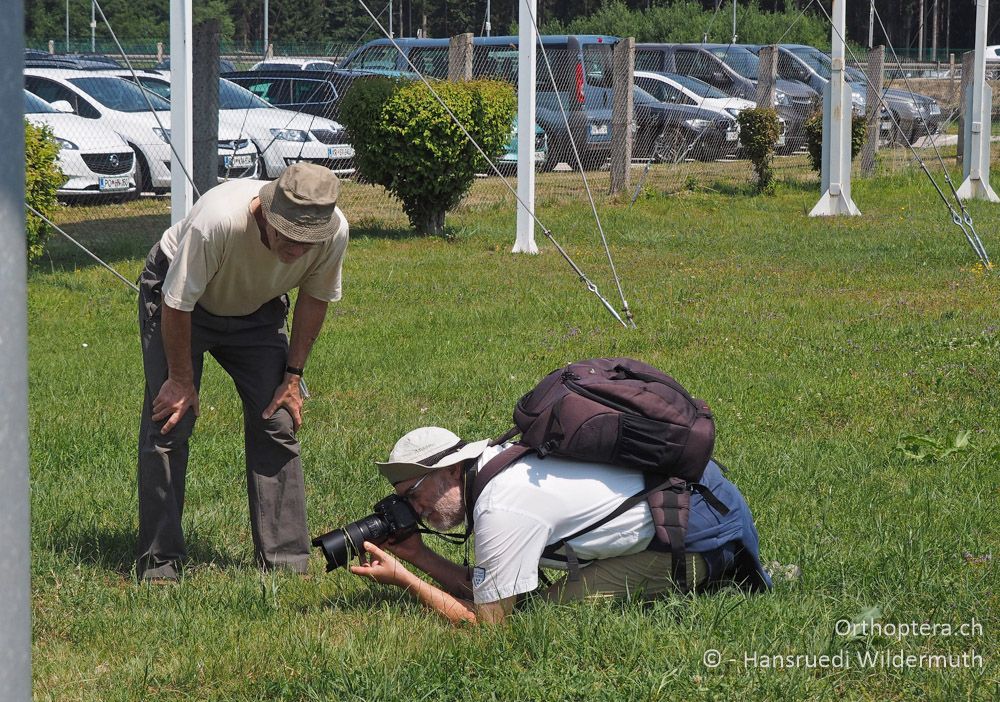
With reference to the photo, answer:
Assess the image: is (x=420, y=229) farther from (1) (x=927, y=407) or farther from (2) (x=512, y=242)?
(1) (x=927, y=407)

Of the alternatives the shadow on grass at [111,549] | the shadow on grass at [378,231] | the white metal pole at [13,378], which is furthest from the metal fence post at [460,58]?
the white metal pole at [13,378]

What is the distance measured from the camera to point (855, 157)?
64.8 ft

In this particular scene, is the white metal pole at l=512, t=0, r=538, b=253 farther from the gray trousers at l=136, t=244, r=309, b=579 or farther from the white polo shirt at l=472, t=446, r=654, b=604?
the white polo shirt at l=472, t=446, r=654, b=604

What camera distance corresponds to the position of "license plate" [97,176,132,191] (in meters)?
14.5

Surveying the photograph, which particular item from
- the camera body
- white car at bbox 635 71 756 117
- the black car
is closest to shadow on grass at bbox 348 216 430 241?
the black car

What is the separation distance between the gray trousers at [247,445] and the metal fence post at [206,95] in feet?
26.5

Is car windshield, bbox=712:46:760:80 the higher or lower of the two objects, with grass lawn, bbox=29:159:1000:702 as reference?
higher

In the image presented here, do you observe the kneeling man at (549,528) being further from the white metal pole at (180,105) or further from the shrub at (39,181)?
the shrub at (39,181)

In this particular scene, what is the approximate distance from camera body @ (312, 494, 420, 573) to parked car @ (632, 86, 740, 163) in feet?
50.3

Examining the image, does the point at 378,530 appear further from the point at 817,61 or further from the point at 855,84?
the point at 817,61

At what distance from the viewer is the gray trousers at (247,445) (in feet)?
14.4

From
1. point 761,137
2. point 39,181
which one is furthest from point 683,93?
point 39,181

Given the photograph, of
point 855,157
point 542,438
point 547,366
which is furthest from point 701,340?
point 855,157

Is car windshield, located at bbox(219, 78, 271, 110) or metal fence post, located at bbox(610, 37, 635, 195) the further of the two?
metal fence post, located at bbox(610, 37, 635, 195)
